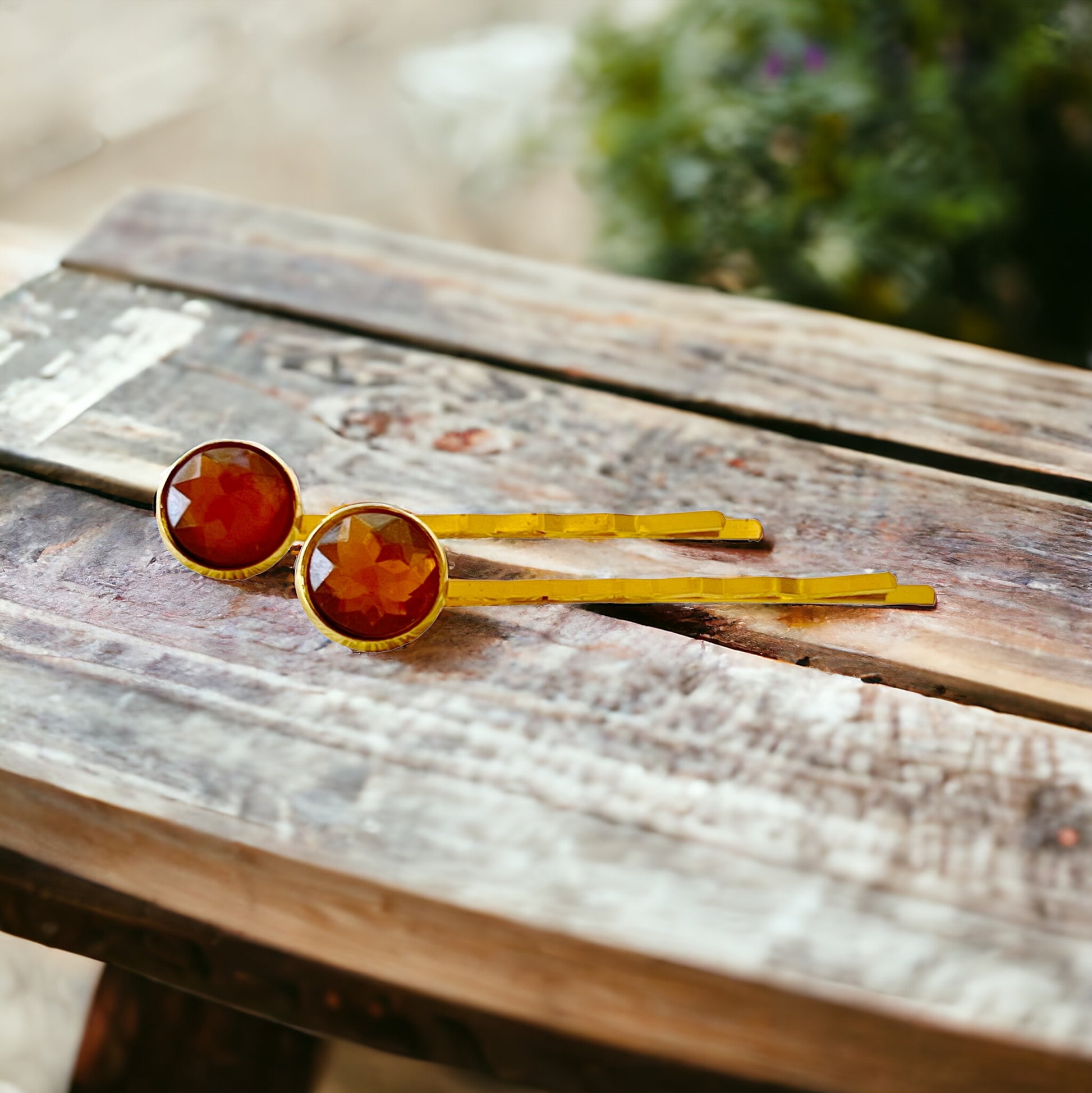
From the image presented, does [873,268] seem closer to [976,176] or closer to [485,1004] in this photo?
[976,176]

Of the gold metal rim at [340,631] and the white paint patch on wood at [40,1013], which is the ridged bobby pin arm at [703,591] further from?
the white paint patch on wood at [40,1013]

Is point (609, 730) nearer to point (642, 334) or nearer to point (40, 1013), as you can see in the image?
point (642, 334)

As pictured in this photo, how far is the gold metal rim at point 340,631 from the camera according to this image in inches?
24.4

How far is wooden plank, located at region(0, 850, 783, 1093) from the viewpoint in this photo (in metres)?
0.53

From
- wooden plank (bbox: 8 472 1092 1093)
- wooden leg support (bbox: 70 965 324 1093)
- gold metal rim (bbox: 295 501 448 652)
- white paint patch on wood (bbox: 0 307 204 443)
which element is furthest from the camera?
wooden leg support (bbox: 70 965 324 1093)

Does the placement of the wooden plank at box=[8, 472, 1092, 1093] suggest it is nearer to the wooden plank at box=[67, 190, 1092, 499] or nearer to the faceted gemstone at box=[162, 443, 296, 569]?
the faceted gemstone at box=[162, 443, 296, 569]

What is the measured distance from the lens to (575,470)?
78 cm

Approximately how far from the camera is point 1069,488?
76cm

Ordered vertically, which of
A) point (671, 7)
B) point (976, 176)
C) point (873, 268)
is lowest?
point (873, 268)

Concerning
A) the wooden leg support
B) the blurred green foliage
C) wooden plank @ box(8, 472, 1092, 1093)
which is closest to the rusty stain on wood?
wooden plank @ box(8, 472, 1092, 1093)

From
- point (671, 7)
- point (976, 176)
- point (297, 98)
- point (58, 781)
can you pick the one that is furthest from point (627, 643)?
point (297, 98)

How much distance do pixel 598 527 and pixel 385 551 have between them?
6.7 inches

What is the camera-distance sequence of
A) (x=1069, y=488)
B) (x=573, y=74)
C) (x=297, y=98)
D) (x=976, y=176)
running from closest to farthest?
(x=1069, y=488), (x=976, y=176), (x=573, y=74), (x=297, y=98)

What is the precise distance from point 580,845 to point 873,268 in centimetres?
140
